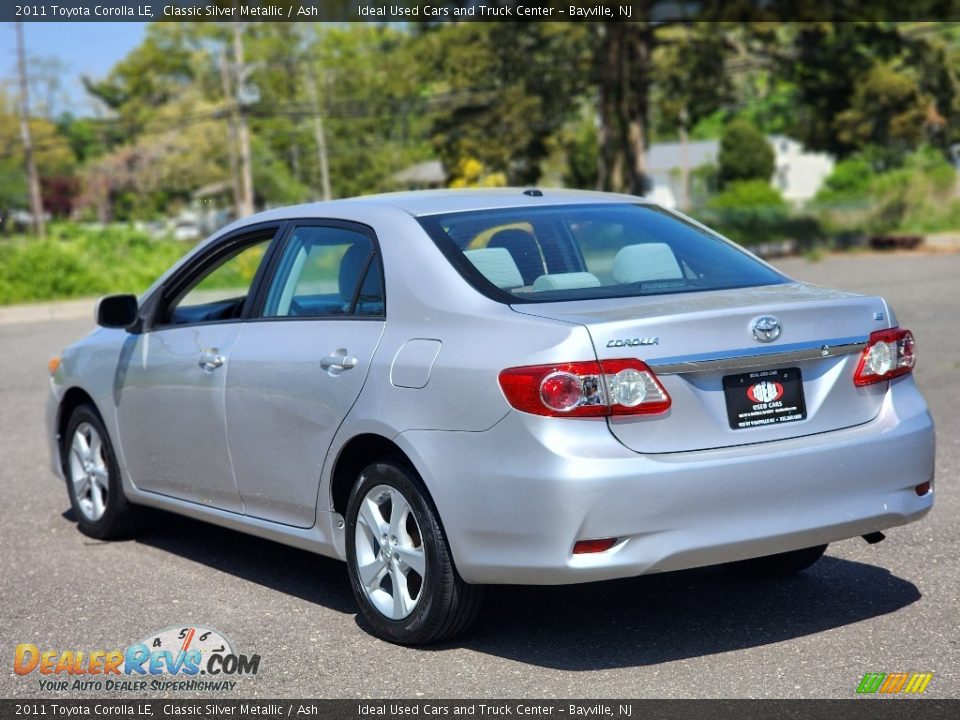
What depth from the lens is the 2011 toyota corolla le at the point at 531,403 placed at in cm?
457

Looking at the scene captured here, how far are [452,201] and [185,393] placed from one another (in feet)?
5.04

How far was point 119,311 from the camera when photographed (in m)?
6.86

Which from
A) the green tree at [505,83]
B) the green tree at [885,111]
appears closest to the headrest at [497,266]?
the green tree at [885,111]

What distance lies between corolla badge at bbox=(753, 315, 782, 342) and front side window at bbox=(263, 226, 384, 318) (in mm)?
1604

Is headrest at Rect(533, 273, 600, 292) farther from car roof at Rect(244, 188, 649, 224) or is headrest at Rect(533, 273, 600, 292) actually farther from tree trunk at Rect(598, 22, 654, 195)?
tree trunk at Rect(598, 22, 654, 195)

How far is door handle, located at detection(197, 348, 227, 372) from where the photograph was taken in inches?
239

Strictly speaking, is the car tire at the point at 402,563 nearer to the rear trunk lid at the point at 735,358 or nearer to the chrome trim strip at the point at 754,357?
the rear trunk lid at the point at 735,358

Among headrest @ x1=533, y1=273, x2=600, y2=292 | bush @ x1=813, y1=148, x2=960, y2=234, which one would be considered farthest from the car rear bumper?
bush @ x1=813, y1=148, x2=960, y2=234

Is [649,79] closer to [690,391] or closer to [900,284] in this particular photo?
[900,284]

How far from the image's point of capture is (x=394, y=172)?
85.1 m

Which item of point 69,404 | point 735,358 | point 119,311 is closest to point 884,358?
point 735,358

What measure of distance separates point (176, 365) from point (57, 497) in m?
2.58

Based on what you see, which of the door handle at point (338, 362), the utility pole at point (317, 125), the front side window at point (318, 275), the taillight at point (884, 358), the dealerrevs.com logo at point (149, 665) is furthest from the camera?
the utility pole at point (317, 125)

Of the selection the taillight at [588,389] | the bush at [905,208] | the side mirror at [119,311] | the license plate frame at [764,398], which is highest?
the side mirror at [119,311]
